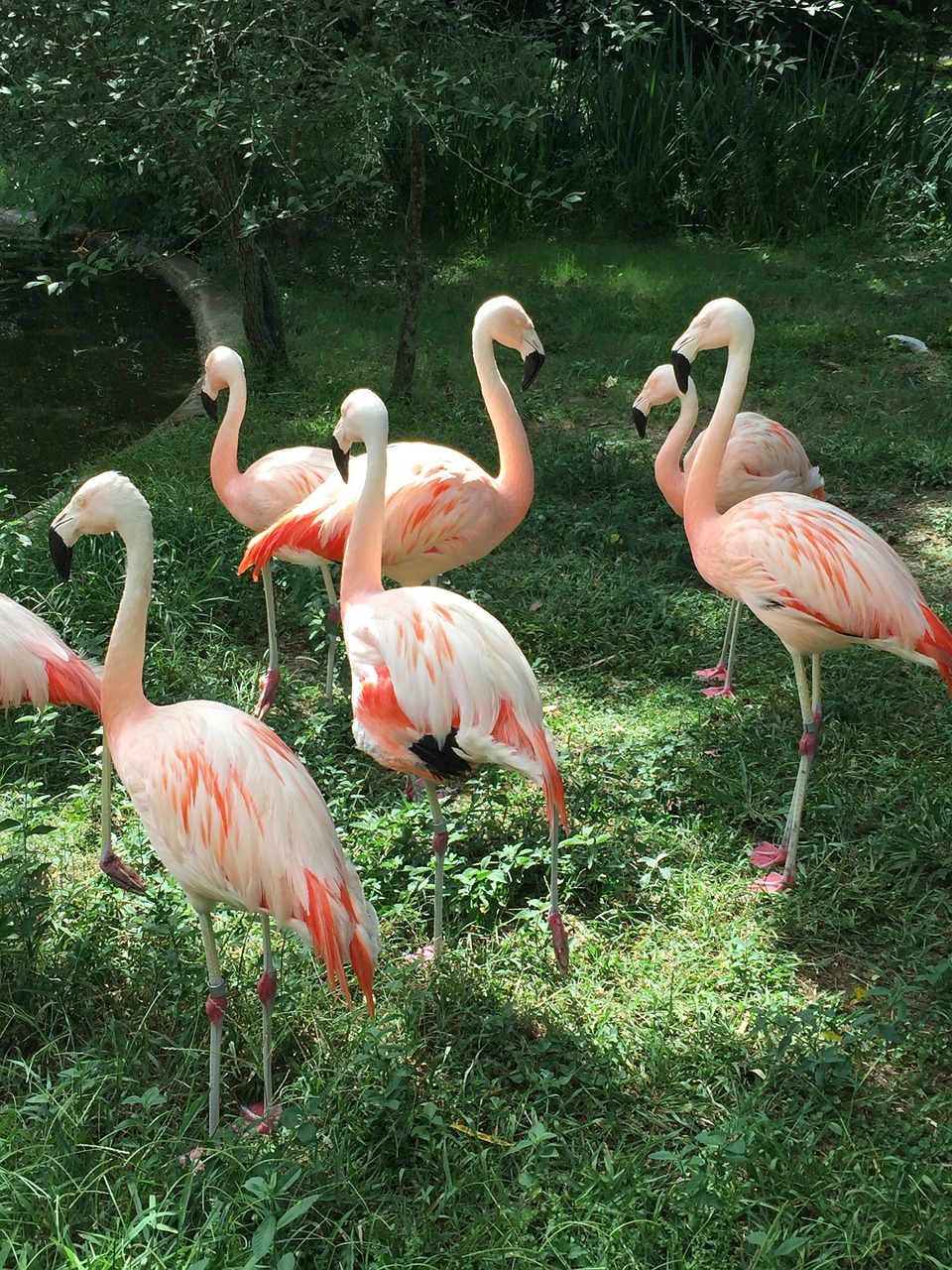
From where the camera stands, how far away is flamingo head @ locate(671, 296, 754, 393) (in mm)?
4027

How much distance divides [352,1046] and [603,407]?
4924 millimetres

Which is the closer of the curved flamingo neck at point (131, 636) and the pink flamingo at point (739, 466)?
the curved flamingo neck at point (131, 636)

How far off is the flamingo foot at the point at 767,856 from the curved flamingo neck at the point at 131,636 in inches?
72.8

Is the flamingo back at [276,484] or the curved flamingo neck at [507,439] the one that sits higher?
the curved flamingo neck at [507,439]

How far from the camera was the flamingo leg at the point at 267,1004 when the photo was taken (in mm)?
2641

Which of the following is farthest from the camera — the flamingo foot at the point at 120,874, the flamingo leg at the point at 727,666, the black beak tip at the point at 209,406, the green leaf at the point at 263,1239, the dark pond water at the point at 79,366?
the dark pond water at the point at 79,366

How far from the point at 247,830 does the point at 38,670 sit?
124 cm

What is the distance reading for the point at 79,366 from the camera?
340 inches

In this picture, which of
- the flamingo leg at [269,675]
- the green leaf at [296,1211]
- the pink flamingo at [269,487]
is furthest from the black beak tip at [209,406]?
the green leaf at [296,1211]

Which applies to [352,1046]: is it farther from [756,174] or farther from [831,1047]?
[756,174]

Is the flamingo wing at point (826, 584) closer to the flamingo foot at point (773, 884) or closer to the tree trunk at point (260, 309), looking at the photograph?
the flamingo foot at point (773, 884)

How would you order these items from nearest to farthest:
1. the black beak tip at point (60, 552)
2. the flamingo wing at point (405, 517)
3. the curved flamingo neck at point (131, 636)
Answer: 1. the curved flamingo neck at point (131, 636)
2. the black beak tip at point (60, 552)
3. the flamingo wing at point (405, 517)

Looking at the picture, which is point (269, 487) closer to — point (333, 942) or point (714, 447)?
point (714, 447)

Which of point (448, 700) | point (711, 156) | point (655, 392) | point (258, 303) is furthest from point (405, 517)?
point (711, 156)
